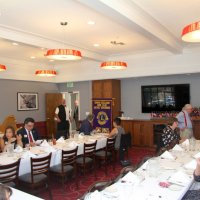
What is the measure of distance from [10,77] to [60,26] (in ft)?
16.4

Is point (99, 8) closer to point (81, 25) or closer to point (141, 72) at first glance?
point (81, 25)

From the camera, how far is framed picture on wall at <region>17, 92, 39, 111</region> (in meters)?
10.2

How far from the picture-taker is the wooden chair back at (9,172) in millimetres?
3748

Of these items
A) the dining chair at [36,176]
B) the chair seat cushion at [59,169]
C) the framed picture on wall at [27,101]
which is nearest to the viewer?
the dining chair at [36,176]

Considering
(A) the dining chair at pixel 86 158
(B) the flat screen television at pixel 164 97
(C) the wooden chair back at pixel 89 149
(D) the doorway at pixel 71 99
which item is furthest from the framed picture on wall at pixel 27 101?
(C) the wooden chair back at pixel 89 149

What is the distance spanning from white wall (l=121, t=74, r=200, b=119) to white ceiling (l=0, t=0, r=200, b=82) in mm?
1521

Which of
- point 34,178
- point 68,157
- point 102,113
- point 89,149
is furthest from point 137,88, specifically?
point 34,178

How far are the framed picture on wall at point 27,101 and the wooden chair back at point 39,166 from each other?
6317 millimetres

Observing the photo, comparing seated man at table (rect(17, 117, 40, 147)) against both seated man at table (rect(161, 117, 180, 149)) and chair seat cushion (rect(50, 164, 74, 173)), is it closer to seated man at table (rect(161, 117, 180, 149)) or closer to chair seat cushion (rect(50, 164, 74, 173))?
chair seat cushion (rect(50, 164, 74, 173))

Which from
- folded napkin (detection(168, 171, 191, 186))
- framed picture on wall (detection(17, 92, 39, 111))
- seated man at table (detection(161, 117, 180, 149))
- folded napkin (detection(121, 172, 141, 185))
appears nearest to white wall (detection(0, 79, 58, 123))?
framed picture on wall (detection(17, 92, 39, 111))

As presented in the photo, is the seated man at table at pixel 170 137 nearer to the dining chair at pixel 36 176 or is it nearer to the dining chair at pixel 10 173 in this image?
the dining chair at pixel 36 176

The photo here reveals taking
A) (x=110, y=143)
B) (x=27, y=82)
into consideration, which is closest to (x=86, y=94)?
(x=27, y=82)

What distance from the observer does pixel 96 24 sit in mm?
5289

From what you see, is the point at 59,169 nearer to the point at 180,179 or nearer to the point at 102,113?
the point at 180,179
